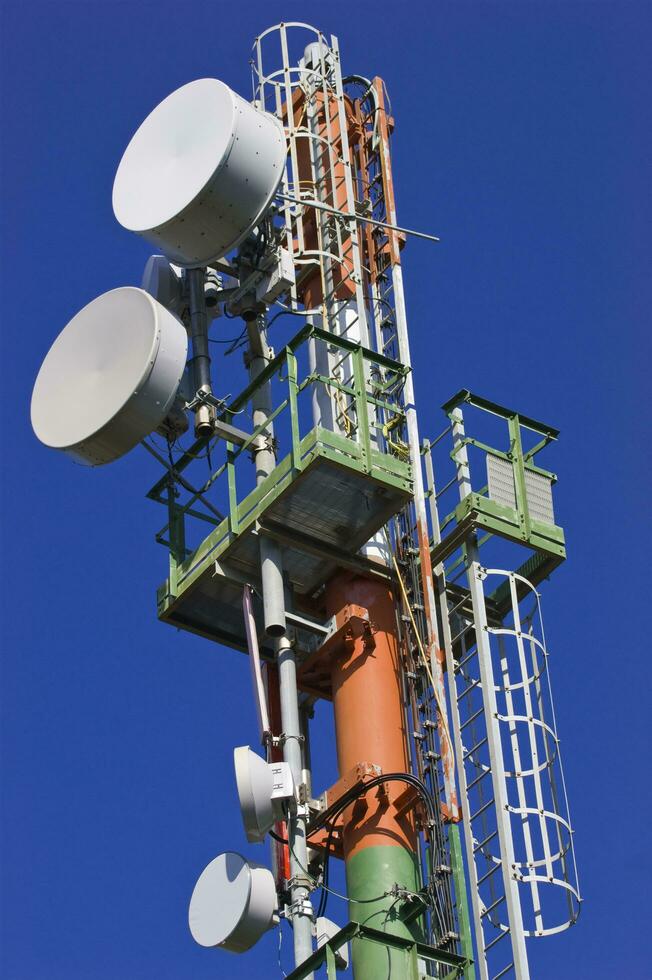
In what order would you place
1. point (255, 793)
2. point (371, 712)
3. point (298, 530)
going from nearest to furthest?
1. point (255, 793)
2. point (371, 712)
3. point (298, 530)

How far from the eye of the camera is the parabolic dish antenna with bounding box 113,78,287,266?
37.4m

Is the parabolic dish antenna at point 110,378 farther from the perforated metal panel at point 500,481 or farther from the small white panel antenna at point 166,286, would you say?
the perforated metal panel at point 500,481

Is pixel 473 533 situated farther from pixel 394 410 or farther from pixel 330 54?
pixel 330 54

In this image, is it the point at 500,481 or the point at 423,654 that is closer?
the point at 423,654

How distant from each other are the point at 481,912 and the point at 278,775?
10.6ft

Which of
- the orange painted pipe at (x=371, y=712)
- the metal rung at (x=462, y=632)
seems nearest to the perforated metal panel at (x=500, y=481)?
the metal rung at (x=462, y=632)

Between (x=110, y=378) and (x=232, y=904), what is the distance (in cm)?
837

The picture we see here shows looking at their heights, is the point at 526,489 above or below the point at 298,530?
above

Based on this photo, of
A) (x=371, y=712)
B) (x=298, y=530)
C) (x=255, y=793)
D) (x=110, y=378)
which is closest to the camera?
(x=255, y=793)

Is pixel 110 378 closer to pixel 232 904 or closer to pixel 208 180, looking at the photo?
pixel 208 180

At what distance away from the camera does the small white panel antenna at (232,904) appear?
33031 millimetres

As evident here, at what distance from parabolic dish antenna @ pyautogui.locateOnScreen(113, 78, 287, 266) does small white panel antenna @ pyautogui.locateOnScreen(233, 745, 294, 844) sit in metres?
8.53

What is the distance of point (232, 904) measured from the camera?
33.2 meters

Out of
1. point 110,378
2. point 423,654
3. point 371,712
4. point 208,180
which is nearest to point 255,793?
point 371,712
